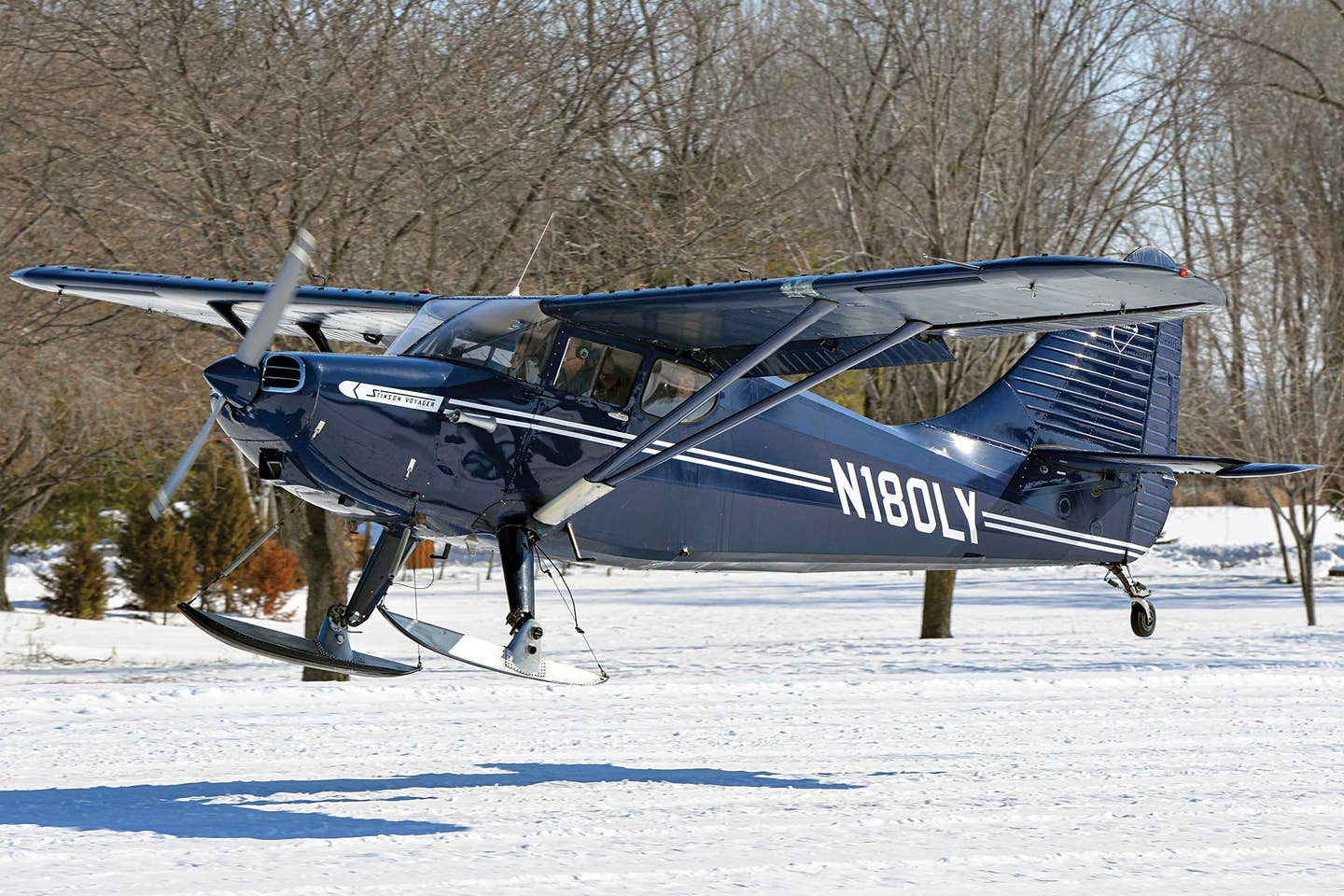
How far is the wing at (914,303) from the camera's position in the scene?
24.5 feet

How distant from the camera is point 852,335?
9086 mm

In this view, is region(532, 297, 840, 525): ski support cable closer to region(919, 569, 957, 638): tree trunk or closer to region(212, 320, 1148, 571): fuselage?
region(212, 320, 1148, 571): fuselage

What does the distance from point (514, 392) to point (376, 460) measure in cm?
90

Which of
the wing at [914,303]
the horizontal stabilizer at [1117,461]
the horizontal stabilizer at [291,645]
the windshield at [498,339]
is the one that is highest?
the wing at [914,303]

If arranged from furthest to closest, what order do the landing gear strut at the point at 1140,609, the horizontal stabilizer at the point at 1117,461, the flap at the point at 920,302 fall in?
the landing gear strut at the point at 1140,609 < the horizontal stabilizer at the point at 1117,461 < the flap at the point at 920,302

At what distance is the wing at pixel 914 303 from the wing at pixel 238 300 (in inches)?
78.5

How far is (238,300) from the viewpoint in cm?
1010

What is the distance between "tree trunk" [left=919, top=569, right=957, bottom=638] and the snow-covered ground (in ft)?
7.21

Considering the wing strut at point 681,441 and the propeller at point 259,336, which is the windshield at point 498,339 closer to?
the wing strut at point 681,441

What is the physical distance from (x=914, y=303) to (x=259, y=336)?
3662 millimetres

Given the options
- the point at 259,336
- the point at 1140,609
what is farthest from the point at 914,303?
the point at 1140,609

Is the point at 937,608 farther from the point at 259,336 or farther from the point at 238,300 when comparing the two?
the point at 259,336

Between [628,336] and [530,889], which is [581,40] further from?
[530,889]

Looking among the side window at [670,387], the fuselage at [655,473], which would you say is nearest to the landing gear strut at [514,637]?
the fuselage at [655,473]
